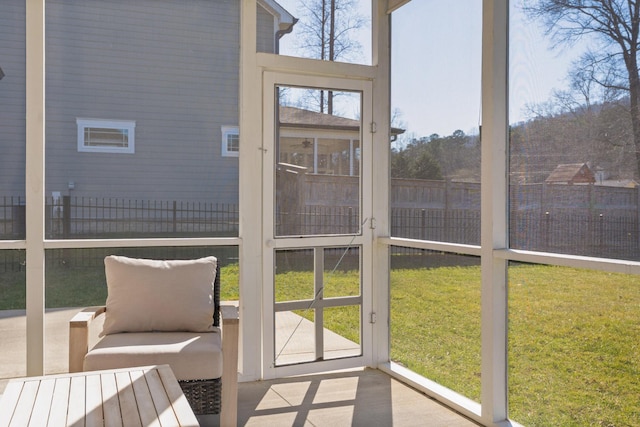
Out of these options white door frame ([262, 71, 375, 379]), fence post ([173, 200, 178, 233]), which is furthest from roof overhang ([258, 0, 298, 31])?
fence post ([173, 200, 178, 233])

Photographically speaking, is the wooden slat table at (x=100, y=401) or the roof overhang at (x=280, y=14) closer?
the wooden slat table at (x=100, y=401)

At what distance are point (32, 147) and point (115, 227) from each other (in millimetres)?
704

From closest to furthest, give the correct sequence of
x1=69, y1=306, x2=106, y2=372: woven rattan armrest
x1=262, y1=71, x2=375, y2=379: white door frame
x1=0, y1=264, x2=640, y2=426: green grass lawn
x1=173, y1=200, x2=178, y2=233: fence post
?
x1=0, y1=264, x2=640, y2=426: green grass lawn
x1=69, y1=306, x2=106, y2=372: woven rattan armrest
x1=173, y1=200, x2=178, y2=233: fence post
x1=262, y1=71, x2=375, y2=379: white door frame

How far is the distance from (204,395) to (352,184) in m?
2.03

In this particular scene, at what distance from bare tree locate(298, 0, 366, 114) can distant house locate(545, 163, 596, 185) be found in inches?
75.2

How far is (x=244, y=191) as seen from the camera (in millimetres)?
4168

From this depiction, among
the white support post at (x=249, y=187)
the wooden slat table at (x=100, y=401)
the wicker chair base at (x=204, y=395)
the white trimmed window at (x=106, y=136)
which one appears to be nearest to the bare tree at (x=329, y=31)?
the white support post at (x=249, y=187)

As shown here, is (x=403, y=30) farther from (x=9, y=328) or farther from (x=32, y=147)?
(x=9, y=328)

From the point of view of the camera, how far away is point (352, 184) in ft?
14.8

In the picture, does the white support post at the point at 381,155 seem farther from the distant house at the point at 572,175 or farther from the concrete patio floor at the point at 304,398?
the distant house at the point at 572,175

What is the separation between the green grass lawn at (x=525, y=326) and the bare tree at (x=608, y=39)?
0.68 metres

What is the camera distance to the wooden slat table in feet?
6.95

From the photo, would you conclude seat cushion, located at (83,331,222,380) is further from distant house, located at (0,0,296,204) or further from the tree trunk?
the tree trunk

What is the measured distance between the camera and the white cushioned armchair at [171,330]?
9.78ft
